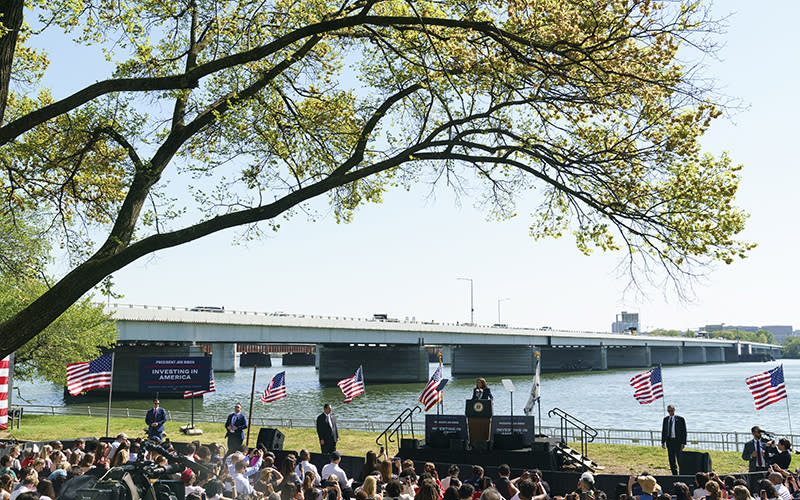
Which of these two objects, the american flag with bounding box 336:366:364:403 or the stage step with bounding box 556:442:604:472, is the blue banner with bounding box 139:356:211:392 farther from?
the stage step with bounding box 556:442:604:472

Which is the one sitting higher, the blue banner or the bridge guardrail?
the blue banner

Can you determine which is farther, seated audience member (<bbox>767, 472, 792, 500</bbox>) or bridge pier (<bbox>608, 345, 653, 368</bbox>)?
bridge pier (<bbox>608, 345, 653, 368</bbox>)

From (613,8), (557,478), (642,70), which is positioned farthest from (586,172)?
(557,478)

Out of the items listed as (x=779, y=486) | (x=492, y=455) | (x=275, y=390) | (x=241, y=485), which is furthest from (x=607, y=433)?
(x=241, y=485)

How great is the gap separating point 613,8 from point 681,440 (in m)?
11.7

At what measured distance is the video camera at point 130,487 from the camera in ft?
22.4

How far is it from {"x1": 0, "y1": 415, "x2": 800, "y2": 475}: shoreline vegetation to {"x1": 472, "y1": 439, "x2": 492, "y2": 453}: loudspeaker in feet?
10.3

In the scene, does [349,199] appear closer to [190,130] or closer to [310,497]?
[190,130]

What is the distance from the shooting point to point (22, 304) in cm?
3897

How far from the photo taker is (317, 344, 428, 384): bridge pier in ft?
324

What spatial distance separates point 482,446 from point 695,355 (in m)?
180

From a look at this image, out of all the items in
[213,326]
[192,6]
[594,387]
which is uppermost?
[192,6]

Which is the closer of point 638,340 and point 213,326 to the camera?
point 213,326

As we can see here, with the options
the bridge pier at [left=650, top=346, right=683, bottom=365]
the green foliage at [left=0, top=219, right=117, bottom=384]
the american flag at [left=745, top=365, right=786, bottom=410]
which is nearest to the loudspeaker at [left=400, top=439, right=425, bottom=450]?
the american flag at [left=745, top=365, right=786, bottom=410]
